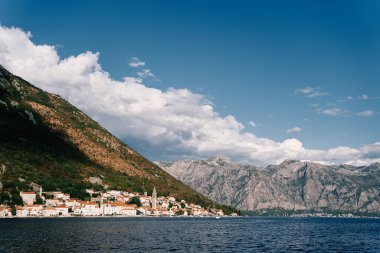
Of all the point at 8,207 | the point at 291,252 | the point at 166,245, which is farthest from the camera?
the point at 8,207

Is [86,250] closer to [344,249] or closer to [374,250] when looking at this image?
[344,249]

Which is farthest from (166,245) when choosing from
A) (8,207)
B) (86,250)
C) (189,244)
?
(8,207)

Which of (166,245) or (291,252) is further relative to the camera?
(166,245)

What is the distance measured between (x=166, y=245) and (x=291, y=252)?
25.3 m

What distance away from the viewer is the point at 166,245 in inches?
3297

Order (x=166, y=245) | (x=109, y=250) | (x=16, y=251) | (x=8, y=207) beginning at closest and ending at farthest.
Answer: (x=16, y=251) → (x=109, y=250) → (x=166, y=245) → (x=8, y=207)

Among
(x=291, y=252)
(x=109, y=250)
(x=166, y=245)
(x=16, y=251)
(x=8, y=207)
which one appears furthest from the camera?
(x=8, y=207)

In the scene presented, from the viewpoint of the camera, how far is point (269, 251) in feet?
258

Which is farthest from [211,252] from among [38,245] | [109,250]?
[38,245]

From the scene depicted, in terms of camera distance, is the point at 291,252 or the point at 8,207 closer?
the point at 291,252

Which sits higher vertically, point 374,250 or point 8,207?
point 8,207

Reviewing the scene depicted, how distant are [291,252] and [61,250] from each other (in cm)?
4300

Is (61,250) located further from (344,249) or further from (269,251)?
(344,249)

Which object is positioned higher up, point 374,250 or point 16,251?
point 16,251
